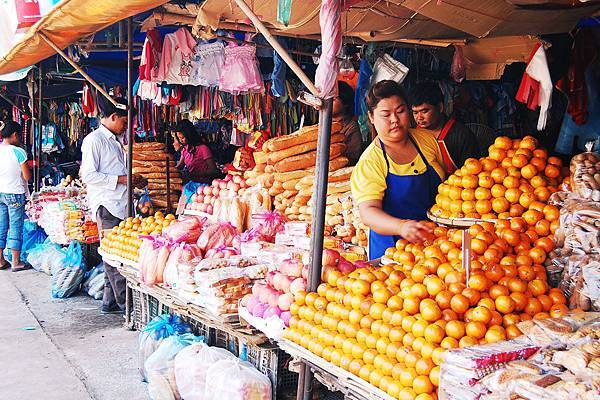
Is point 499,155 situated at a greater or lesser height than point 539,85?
lesser

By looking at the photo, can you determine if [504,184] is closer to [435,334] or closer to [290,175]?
[435,334]

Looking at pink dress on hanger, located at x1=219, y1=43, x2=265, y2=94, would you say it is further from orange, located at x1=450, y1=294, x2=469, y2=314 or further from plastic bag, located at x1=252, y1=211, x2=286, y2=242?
orange, located at x1=450, y1=294, x2=469, y2=314

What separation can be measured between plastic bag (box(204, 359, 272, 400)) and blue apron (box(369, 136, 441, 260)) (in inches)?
44.1

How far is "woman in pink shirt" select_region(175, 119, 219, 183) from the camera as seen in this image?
8.90 m

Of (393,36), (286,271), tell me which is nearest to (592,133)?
(393,36)

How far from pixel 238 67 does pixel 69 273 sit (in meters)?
3.52

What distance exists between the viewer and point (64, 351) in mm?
5680

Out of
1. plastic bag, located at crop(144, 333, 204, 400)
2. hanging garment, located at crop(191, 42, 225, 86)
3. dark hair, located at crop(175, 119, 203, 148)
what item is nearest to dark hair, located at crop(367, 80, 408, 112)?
plastic bag, located at crop(144, 333, 204, 400)

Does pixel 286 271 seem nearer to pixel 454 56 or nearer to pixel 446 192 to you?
pixel 446 192

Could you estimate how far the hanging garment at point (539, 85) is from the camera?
416 cm

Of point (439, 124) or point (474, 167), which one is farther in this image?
point (439, 124)

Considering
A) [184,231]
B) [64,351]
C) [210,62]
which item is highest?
[210,62]

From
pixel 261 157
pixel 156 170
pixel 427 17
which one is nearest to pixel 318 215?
pixel 427 17

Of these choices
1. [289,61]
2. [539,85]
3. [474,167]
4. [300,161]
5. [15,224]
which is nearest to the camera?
[289,61]
